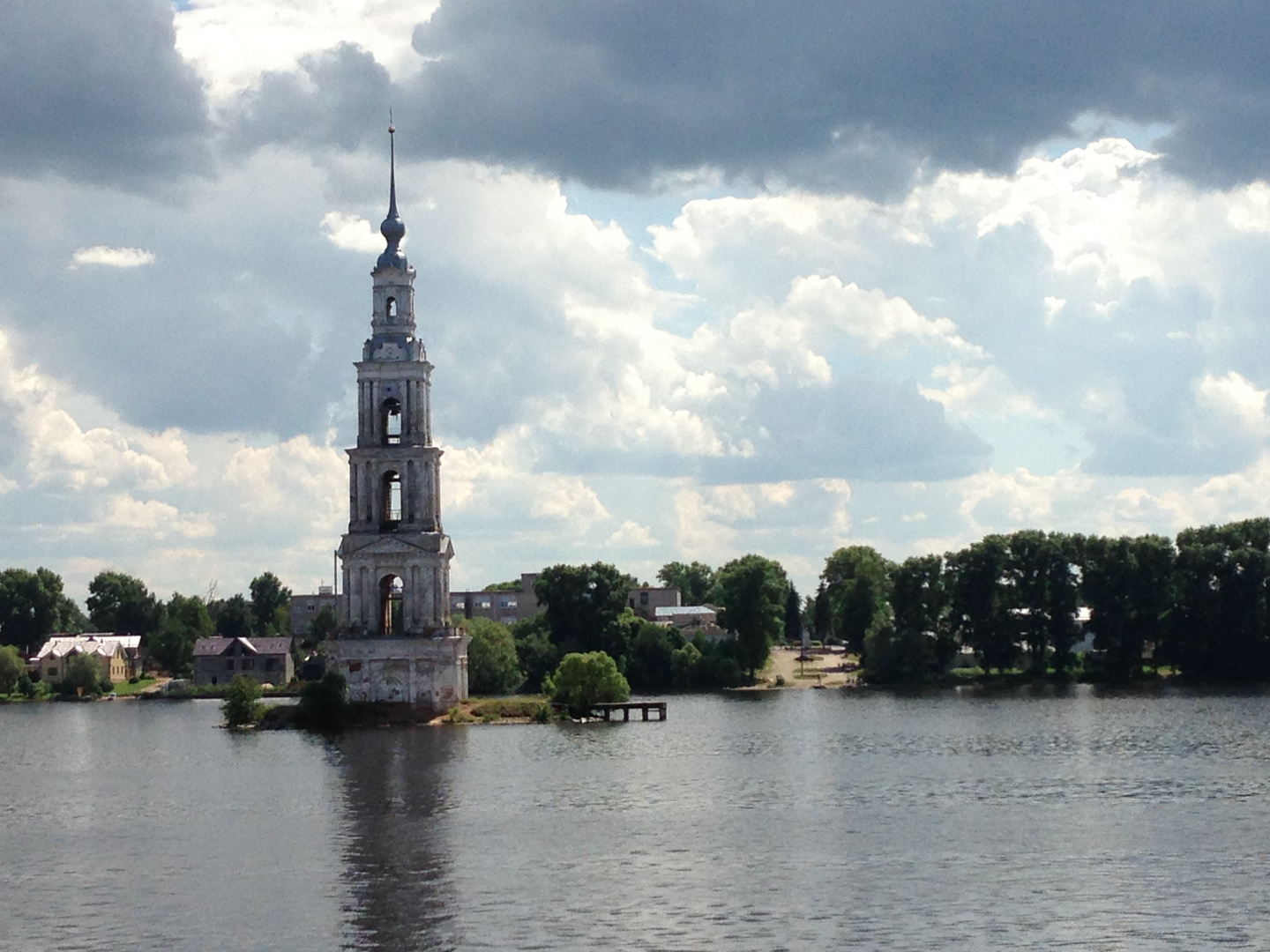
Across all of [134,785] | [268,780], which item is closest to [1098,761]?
[268,780]

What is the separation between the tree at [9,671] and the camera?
Result: 186500mm

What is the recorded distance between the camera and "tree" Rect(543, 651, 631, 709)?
120 m

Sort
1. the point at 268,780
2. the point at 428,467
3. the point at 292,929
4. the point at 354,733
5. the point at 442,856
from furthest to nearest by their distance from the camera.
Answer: the point at 428,467 → the point at 354,733 → the point at 268,780 → the point at 442,856 → the point at 292,929

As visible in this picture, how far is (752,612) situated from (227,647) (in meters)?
57.6

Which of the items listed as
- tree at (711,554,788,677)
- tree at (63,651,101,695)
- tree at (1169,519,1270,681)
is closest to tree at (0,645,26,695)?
tree at (63,651,101,695)

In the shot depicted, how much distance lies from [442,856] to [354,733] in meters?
52.6

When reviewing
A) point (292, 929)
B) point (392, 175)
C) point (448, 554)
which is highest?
point (392, 175)

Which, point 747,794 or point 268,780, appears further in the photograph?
point 268,780

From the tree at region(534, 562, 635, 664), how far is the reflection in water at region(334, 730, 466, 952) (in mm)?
64539

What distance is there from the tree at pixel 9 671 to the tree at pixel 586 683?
282ft

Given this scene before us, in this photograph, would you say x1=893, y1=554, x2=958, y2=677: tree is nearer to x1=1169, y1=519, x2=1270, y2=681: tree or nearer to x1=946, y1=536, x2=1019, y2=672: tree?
x1=946, y1=536, x2=1019, y2=672: tree

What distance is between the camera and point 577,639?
164375mm

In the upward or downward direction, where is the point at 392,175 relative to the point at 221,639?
upward

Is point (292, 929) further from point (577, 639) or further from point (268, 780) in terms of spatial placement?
point (577, 639)
